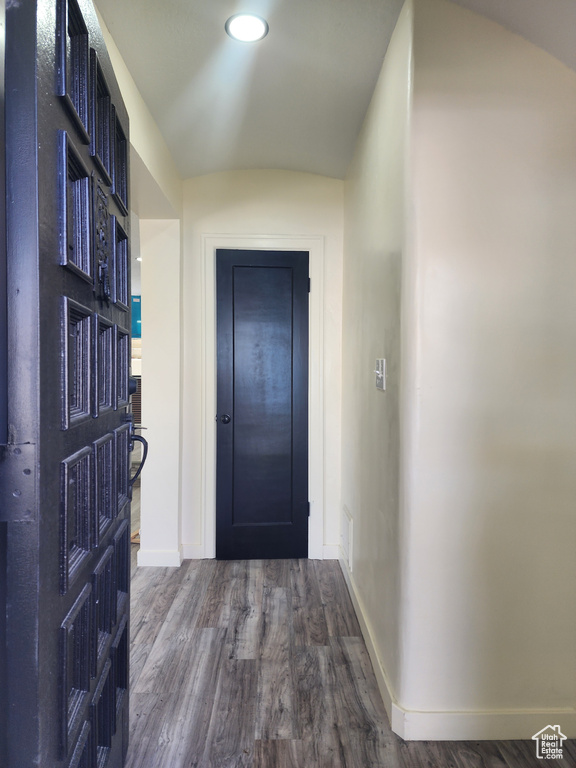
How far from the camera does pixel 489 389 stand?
1617 mm

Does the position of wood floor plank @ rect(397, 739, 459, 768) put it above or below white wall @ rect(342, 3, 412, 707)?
below

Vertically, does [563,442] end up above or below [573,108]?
below

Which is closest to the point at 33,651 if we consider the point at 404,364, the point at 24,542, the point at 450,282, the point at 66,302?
the point at 24,542

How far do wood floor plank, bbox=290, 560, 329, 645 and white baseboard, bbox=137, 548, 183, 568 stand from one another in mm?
746

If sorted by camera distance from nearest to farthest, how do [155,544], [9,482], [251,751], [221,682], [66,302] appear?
[9,482] < [66,302] < [251,751] < [221,682] < [155,544]

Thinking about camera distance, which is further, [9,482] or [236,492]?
[236,492]

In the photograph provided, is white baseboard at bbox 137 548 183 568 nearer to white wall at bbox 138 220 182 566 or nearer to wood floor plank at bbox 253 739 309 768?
white wall at bbox 138 220 182 566

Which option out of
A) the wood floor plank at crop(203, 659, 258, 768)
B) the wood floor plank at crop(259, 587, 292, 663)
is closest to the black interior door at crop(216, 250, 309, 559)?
the wood floor plank at crop(259, 587, 292, 663)

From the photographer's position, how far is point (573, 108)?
5.30ft

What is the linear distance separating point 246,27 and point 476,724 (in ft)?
8.44

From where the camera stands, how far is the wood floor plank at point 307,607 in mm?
2287

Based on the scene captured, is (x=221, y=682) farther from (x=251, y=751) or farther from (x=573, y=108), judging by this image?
(x=573, y=108)

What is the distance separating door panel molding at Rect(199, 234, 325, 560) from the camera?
3178 millimetres

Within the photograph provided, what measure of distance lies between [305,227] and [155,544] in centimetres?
228
